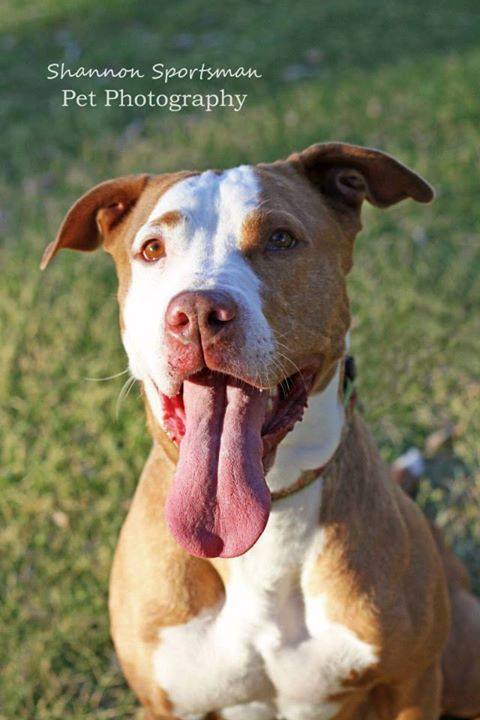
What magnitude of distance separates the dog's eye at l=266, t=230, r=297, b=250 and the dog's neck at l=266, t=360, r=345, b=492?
448mm

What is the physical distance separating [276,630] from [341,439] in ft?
2.09

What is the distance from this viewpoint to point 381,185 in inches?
134

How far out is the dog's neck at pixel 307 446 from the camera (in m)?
Answer: 3.14

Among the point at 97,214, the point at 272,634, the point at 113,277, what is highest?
the point at 113,277

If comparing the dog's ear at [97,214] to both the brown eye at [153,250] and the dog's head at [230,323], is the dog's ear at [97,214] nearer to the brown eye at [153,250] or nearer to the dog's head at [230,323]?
the dog's head at [230,323]

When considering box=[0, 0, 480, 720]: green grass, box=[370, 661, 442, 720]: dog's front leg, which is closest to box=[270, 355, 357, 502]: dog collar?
box=[370, 661, 442, 720]: dog's front leg

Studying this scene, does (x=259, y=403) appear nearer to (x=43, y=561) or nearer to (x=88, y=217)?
(x=88, y=217)

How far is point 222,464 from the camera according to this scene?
2875mm

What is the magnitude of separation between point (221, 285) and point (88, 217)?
94 cm

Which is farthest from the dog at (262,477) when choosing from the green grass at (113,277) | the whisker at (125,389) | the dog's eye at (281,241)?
the green grass at (113,277)

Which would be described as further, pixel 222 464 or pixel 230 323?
pixel 222 464

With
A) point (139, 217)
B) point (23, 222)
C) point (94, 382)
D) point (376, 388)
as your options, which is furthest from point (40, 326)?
point (139, 217)

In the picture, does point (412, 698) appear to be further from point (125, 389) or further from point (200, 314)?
point (125, 389)

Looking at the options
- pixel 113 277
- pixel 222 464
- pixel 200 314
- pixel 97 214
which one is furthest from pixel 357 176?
pixel 113 277
